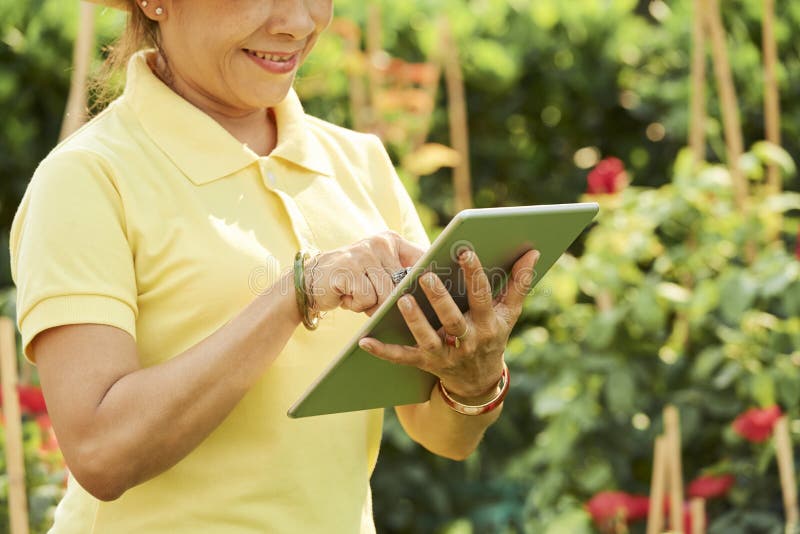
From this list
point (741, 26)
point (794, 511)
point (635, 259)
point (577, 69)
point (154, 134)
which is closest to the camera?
point (154, 134)

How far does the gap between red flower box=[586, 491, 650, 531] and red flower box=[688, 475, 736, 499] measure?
5.0 inches

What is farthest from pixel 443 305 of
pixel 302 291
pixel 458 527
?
pixel 458 527

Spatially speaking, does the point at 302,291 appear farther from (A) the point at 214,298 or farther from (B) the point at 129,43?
(B) the point at 129,43

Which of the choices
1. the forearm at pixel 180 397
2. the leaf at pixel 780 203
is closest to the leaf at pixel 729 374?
the leaf at pixel 780 203

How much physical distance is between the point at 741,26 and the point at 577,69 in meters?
0.62

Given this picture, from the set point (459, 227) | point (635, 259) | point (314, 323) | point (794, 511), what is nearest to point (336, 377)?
point (314, 323)

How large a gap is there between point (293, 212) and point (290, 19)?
0.88 ft

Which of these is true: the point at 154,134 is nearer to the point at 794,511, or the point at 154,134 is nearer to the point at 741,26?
the point at 794,511

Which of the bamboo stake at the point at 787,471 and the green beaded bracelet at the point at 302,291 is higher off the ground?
the green beaded bracelet at the point at 302,291

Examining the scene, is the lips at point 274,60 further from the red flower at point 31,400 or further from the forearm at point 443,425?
the red flower at point 31,400

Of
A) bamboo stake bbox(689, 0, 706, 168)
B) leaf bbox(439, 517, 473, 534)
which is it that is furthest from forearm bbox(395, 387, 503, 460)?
bamboo stake bbox(689, 0, 706, 168)

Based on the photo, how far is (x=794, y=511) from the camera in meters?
2.97

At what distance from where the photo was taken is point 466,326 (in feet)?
4.99

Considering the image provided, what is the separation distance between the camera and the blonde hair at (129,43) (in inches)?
72.8
